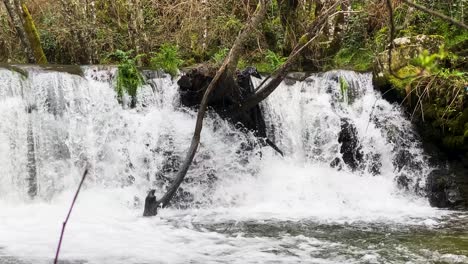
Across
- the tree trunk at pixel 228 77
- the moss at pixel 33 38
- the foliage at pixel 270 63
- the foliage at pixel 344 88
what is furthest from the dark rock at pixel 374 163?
the moss at pixel 33 38

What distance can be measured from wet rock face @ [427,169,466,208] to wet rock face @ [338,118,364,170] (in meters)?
1.24

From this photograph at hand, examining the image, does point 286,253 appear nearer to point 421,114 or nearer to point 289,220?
point 289,220

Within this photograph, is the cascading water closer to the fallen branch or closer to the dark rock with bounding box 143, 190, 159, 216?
the dark rock with bounding box 143, 190, 159, 216

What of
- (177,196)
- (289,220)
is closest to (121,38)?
(177,196)

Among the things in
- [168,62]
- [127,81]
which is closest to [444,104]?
[168,62]

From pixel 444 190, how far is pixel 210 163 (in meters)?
3.95

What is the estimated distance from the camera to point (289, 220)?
7363mm

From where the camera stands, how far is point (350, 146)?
9.52 m

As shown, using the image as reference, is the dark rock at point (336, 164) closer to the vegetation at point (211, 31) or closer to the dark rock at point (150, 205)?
the vegetation at point (211, 31)

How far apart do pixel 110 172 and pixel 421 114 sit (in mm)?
5492

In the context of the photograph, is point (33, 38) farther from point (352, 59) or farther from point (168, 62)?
point (352, 59)

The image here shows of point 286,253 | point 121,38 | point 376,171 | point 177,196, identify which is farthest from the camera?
point 121,38

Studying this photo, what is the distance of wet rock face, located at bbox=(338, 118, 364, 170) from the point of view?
31.0ft

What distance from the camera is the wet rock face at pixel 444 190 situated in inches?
339
